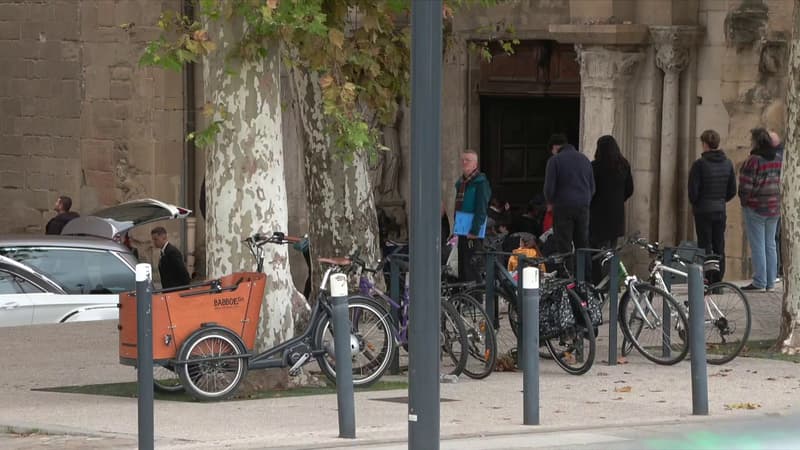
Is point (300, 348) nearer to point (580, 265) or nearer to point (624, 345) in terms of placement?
point (580, 265)

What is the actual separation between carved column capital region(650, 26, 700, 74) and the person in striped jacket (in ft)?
12.3

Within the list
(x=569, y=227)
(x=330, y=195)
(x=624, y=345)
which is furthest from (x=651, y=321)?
(x=330, y=195)

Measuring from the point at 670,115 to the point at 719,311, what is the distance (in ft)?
26.2

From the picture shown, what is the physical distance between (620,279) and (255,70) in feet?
11.3

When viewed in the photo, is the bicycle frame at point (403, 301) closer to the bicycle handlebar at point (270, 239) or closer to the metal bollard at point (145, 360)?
the bicycle handlebar at point (270, 239)

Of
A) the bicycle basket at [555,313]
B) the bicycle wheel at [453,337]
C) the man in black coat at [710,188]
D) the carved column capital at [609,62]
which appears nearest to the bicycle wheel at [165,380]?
the bicycle wheel at [453,337]

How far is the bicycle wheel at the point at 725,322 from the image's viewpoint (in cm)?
1313

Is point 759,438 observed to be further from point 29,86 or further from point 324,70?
point 29,86

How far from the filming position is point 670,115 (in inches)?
832

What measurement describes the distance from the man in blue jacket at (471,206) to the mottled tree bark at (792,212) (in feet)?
8.94

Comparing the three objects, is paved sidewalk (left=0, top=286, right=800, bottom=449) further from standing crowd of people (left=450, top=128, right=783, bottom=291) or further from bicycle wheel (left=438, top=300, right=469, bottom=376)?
standing crowd of people (left=450, top=128, right=783, bottom=291)

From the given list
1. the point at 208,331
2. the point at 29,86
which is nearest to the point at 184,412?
the point at 208,331

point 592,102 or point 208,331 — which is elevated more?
point 592,102

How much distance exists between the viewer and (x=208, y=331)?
11359 millimetres
